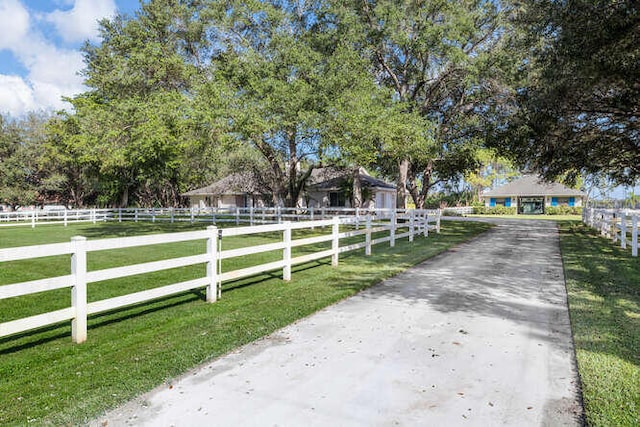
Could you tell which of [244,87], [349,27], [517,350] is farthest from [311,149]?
[517,350]

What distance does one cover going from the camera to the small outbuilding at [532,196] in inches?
1993

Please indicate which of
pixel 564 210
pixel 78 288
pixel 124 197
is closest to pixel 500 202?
pixel 564 210

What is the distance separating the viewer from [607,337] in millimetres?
4523

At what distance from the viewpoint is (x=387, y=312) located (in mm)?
5621

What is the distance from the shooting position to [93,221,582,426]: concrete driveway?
297 centimetres

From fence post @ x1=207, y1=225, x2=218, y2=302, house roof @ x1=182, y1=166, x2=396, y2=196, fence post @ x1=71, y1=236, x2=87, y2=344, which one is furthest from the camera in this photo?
house roof @ x1=182, y1=166, x2=396, y2=196

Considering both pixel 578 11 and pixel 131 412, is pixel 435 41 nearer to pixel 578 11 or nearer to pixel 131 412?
pixel 578 11

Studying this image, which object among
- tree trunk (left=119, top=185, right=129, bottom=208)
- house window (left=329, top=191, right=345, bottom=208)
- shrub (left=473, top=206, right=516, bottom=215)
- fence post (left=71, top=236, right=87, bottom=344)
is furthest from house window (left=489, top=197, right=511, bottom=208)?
fence post (left=71, top=236, right=87, bottom=344)

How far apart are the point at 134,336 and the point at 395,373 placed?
298 cm

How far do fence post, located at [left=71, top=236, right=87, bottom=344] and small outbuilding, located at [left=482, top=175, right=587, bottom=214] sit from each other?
5306 centimetres

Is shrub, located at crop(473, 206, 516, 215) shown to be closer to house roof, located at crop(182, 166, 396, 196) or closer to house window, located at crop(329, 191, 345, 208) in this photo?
house roof, located at crop(182, 166, 396, 196)

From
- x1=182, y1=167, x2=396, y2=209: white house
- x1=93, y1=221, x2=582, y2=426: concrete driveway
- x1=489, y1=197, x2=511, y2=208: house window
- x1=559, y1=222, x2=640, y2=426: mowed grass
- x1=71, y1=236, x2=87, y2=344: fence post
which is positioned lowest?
x1=93, y1=221, x2=582, y2=426: concrete driveway

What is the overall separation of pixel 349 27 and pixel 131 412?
1885 cm

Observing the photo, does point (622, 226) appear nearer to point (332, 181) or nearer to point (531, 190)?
point (332, 181)
